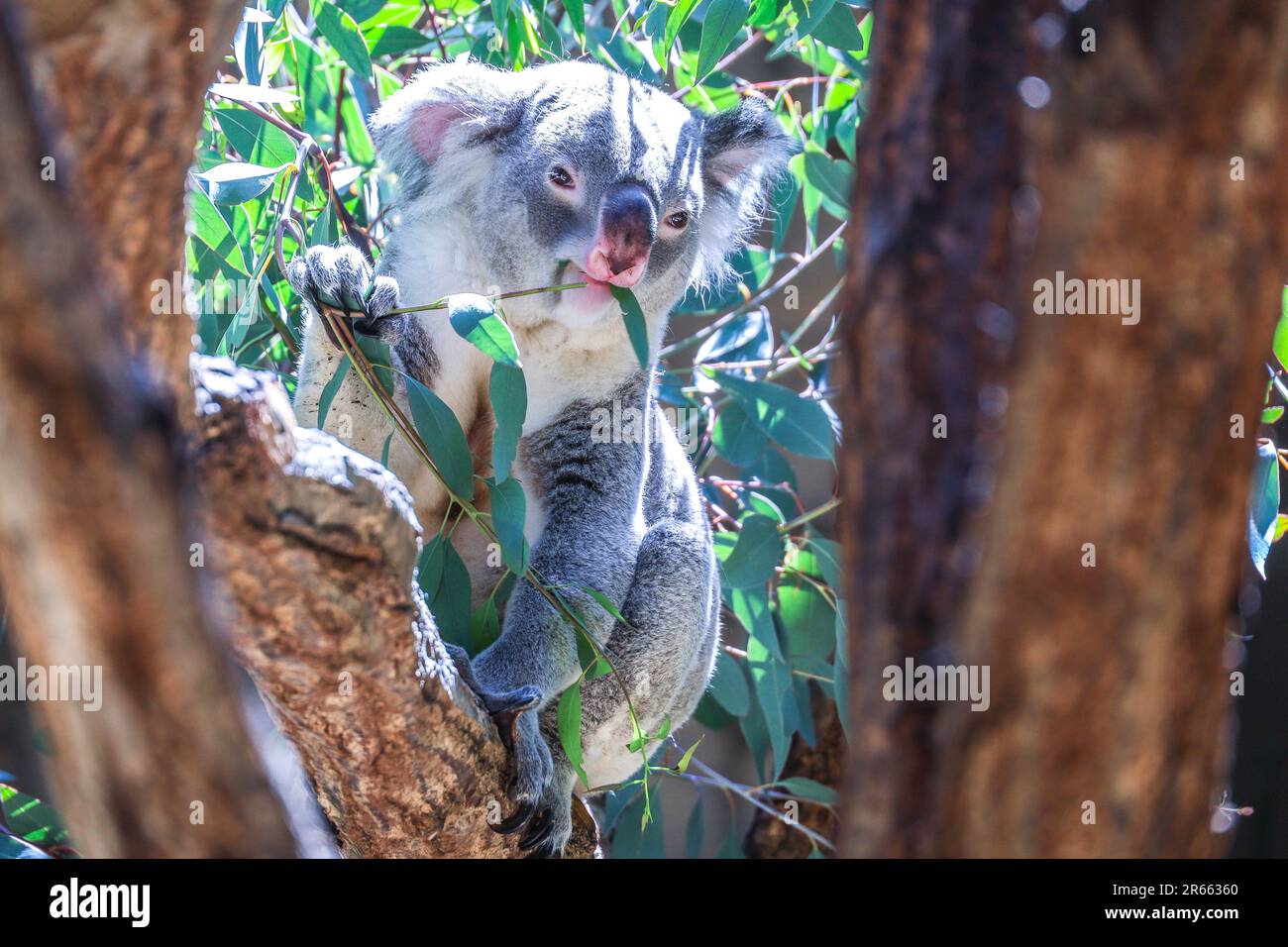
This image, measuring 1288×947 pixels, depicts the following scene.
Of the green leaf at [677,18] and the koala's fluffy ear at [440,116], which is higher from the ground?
the green leaf at [677,18]

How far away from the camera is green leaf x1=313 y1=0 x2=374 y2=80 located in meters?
2.50

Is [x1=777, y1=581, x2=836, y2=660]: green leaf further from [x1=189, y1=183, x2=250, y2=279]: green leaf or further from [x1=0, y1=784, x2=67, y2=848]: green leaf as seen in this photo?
[x1=0, y1=784, x2=67, y2=848]: green leaf

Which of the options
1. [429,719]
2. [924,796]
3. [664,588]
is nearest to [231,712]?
[924,796]

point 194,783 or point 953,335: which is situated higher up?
point 953,335

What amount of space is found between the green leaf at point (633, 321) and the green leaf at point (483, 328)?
359mm

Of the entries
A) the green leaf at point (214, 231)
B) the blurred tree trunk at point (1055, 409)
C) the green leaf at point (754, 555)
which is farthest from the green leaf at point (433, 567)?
the blurred tree trunk at point (1055, 409)

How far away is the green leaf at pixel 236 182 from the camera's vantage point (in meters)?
2.28

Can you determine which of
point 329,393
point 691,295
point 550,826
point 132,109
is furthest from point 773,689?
point 132,109

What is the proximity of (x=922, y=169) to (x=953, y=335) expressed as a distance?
0.33 ft

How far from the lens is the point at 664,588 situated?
106 inches

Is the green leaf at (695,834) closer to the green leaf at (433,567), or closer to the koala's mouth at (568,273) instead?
the green leaf at (433,567)

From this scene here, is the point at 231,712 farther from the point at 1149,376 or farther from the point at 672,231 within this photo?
the point at 672,231

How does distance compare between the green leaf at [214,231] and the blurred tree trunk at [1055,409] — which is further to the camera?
the green leaf at [214,231]

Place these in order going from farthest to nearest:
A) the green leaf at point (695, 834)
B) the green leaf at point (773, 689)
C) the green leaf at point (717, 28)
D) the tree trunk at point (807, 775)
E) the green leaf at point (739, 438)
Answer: the tree trunk at point (807, 775) → the green leaf at point (695, 834) → the green leaf at point (739, 438) → the green leaf at point (773, 689) → the green leaf at point (717, 28)
